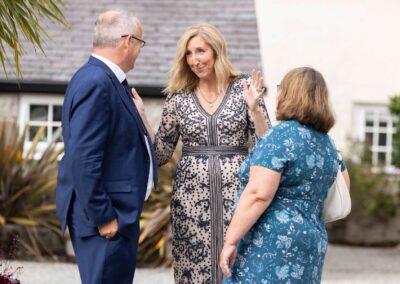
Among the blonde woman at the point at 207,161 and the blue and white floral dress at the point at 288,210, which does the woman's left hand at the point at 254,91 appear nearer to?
the blonde woman at the point at 207,161

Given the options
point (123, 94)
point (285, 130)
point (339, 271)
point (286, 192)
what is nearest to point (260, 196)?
point (286, 192)

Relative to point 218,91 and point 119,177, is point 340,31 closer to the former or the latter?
point 218,91

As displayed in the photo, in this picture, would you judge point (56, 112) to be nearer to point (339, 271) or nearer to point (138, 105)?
point (339, 271)

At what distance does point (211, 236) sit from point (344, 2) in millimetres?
9761

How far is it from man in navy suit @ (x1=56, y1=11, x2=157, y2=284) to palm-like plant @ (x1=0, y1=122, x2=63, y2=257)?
5912mm

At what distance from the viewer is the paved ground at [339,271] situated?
32.8ft

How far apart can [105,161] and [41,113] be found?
27.5 ft

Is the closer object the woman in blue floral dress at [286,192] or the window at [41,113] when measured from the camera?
the woman in blue floral dress at [286,192]

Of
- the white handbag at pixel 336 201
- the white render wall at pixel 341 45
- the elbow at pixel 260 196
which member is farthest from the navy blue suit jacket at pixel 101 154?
the white render wall at pixel 341 45

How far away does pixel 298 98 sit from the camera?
16.0 feet

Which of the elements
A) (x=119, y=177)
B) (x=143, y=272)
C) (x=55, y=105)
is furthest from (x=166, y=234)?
(x=119, y=177)

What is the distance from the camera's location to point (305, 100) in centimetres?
489

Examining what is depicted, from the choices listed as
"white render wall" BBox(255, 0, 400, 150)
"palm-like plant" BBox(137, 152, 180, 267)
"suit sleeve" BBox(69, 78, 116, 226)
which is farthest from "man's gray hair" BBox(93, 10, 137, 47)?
"white render wall" BBox(255, 0, 400, 150)

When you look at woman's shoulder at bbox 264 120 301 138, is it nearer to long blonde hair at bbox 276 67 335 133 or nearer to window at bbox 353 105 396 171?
long blonde hair at bbox 276 67 335 133
